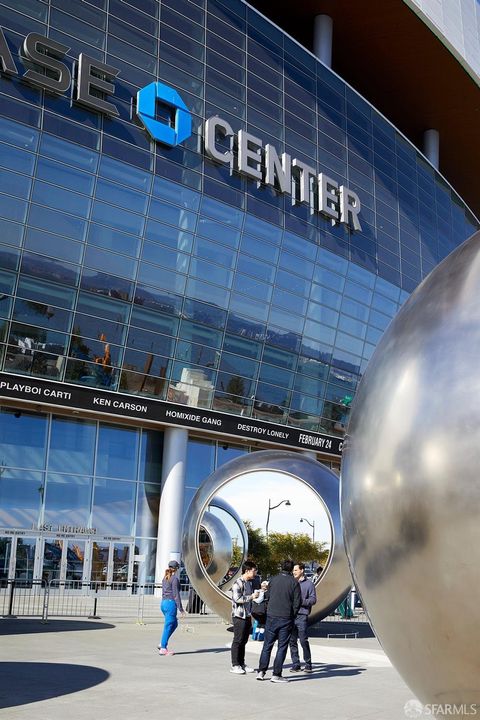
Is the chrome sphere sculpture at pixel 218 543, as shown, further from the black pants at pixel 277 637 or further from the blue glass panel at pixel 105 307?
the blue glass panel at pixel 105 307

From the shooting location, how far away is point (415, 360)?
3.12 metres

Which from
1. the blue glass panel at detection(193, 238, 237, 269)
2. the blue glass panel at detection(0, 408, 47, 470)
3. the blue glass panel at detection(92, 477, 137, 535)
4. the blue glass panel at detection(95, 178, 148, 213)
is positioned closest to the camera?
the blue glass panel at detection(0, 408, 47, 470)

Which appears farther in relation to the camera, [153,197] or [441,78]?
[441,78]

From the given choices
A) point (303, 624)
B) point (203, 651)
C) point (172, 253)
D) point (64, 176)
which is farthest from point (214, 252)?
point (303, 624)

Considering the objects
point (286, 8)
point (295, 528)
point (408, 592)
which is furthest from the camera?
point (286, 8)

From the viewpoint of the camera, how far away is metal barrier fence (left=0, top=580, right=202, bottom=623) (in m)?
20.6

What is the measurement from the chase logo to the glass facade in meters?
0.40

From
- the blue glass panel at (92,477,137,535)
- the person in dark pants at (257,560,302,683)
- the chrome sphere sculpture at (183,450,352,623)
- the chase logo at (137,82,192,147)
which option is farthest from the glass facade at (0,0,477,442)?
the person in dark pants at (257,560,302,683)

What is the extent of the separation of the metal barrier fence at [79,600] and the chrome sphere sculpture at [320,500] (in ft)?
18.0

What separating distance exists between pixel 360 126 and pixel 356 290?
320 inches

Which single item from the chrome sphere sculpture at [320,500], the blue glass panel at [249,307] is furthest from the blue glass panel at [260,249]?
the chrome sphere sculpture at [320,500]

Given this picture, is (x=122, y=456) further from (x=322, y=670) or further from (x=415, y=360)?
(x=415, y=360)

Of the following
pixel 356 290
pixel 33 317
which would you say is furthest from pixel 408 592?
pixel 356 290

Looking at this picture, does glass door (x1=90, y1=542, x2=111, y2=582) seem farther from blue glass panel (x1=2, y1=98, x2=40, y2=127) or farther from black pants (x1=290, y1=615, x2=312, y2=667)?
black pants (x1=290, y1=615, x2=312, y2=667)
